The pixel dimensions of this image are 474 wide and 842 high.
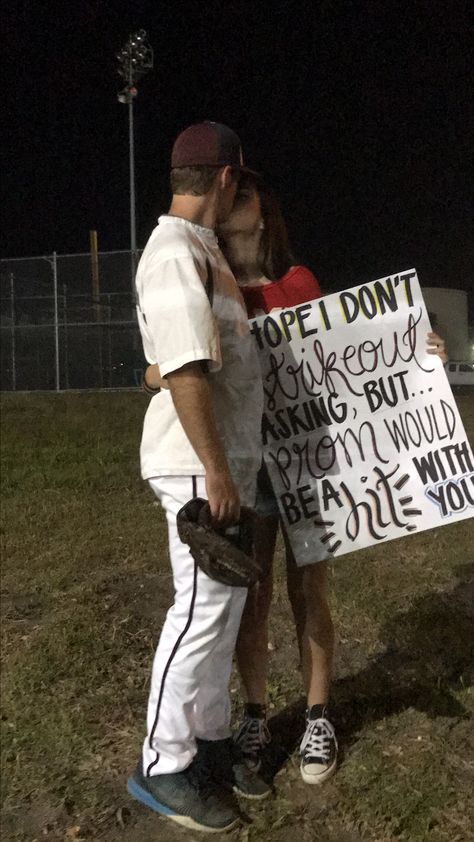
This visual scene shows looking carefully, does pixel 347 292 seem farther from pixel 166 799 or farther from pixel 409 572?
pixel 409 572

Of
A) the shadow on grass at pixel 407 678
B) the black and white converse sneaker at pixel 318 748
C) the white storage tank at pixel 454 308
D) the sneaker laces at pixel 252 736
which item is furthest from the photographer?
the white storage tank at pixel 454 308

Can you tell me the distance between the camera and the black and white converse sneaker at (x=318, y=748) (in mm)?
2807

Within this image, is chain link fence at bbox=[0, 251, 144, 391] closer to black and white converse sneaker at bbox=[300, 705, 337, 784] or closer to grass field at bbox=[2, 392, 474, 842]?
grass field at bbox=[2, 392, 474, 842]

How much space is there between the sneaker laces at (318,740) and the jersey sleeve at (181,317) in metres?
1.38

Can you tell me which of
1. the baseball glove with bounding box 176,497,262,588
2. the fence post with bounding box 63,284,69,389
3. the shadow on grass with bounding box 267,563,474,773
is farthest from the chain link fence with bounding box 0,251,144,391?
the baseball glove with bounding box 176,497,262,588

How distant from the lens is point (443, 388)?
2.96 meters

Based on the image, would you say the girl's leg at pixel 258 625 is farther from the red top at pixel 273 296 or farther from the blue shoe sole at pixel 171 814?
the red top at pixel 273 296

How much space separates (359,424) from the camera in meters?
2.93

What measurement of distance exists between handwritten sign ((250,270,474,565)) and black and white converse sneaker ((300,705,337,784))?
22.3 inches

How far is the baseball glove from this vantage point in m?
2.30

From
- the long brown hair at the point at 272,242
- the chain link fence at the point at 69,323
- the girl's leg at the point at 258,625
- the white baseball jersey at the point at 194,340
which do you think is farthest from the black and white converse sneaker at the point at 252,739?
the chain link fence at the point at 69,323

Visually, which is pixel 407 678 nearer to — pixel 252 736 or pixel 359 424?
pixel 252 736

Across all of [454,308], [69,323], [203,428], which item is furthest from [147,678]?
[454,308]

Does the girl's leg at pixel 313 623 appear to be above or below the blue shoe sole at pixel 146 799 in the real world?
above
